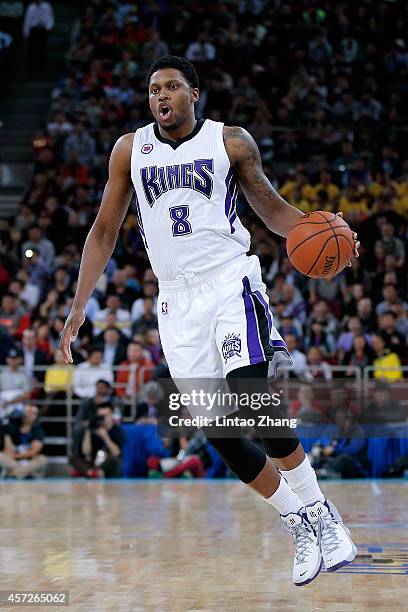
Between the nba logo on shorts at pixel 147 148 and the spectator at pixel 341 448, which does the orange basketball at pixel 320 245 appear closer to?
the nba logo on shorts at pixel 147 148

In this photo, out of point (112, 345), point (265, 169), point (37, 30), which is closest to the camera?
point (112, 345)

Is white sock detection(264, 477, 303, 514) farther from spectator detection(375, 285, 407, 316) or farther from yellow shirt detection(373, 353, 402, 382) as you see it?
spectator detection(375, 285, 407, 316)

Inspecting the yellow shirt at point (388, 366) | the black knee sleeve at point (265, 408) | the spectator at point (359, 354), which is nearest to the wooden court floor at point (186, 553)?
the black knee sleeve at point (265, 408)

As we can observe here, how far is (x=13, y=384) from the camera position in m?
13.5

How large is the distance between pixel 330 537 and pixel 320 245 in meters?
1.38

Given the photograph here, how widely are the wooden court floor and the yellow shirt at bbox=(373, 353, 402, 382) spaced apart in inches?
82.7

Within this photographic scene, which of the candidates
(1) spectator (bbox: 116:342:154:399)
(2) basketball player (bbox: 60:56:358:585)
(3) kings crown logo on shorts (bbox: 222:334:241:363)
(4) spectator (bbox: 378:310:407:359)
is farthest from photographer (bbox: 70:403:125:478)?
(3) kings crown logo on shorts (bbox: 222:334:241:363)

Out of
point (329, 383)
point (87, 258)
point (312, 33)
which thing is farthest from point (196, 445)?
point (312, 33)

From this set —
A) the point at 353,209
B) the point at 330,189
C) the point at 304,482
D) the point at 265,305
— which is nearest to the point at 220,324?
the point at 265,305

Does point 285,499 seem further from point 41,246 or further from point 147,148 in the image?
point 41,246

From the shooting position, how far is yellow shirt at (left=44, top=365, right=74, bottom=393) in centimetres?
1346

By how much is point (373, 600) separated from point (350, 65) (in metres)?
16.1

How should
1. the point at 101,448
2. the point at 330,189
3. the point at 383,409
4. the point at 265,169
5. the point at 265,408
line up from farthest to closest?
the point at 265,169 → the point at 330,189 → the point at 101,448 → the point at 383,409 → the point at 265,408

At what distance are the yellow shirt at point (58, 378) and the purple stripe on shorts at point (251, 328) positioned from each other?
8.77 m
